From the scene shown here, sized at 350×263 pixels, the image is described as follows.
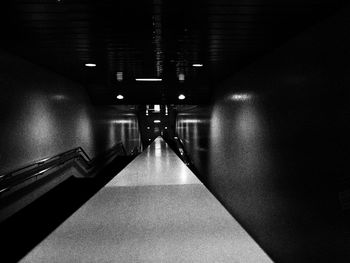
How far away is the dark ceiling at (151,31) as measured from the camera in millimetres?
3322

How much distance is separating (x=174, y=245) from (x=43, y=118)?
6164 mm

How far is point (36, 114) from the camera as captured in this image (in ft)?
21.2

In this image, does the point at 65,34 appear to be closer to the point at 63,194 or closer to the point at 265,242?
the point at 63,194

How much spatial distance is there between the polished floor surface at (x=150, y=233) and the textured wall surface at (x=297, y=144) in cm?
190

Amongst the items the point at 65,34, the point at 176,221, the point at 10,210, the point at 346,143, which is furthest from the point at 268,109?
the point at 10,210

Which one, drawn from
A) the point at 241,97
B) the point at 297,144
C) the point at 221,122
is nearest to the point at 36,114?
the point at 241,97

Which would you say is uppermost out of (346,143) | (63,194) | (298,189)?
(346,143)

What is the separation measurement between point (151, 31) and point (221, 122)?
5.24 meters

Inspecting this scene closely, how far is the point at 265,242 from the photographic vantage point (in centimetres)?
568

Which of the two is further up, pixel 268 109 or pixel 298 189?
pixel 268 109

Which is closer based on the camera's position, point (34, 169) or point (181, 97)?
point (34, 169)

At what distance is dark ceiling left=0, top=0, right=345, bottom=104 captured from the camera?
10.9ft

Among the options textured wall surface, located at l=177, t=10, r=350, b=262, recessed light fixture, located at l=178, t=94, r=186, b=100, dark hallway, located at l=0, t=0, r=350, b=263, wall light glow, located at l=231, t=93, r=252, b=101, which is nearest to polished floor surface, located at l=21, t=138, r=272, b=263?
dark hallway, located at l=0, t=0, r=350, b=263

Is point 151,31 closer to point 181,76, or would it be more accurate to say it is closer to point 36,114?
point 36,114
